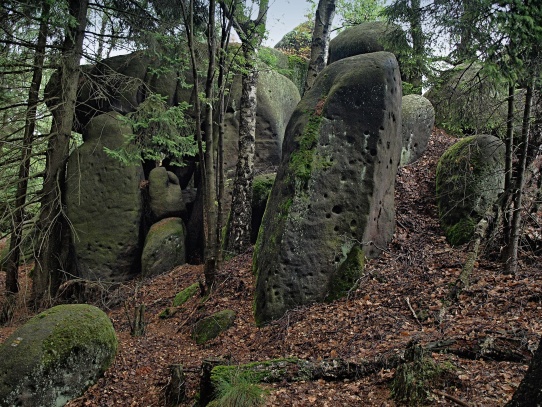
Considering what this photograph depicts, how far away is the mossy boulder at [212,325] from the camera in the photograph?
25.2 ft

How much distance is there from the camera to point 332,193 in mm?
8070

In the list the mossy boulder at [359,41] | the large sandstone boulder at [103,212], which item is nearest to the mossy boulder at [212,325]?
the large sandstone boulder at [103,212]

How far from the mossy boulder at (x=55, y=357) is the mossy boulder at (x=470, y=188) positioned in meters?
6.57

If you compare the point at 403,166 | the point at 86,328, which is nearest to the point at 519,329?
the point at 86,328

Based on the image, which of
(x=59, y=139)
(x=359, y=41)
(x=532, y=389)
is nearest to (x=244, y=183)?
(x=59, y=139)

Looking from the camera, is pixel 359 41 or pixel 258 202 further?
pixel 359 41

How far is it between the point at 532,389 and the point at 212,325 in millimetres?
5720

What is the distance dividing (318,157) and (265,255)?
2064 mm

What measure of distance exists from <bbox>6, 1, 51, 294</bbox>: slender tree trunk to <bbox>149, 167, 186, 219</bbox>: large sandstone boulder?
12.0 ft

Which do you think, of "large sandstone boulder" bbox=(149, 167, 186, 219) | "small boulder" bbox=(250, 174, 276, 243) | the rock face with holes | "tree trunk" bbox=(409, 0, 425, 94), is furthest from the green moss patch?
"large sandstone boulder" bbox=(149, 167, 186, 219)

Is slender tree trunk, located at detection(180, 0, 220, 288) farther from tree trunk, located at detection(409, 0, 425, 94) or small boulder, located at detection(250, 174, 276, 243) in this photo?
tree trunk, located at detection(409, 0, 425, 94)

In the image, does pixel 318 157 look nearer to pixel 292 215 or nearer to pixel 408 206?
pixel 292 215

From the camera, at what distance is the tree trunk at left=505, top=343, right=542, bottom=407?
2.73 metres

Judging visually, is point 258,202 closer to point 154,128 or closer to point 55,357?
point 154,128
